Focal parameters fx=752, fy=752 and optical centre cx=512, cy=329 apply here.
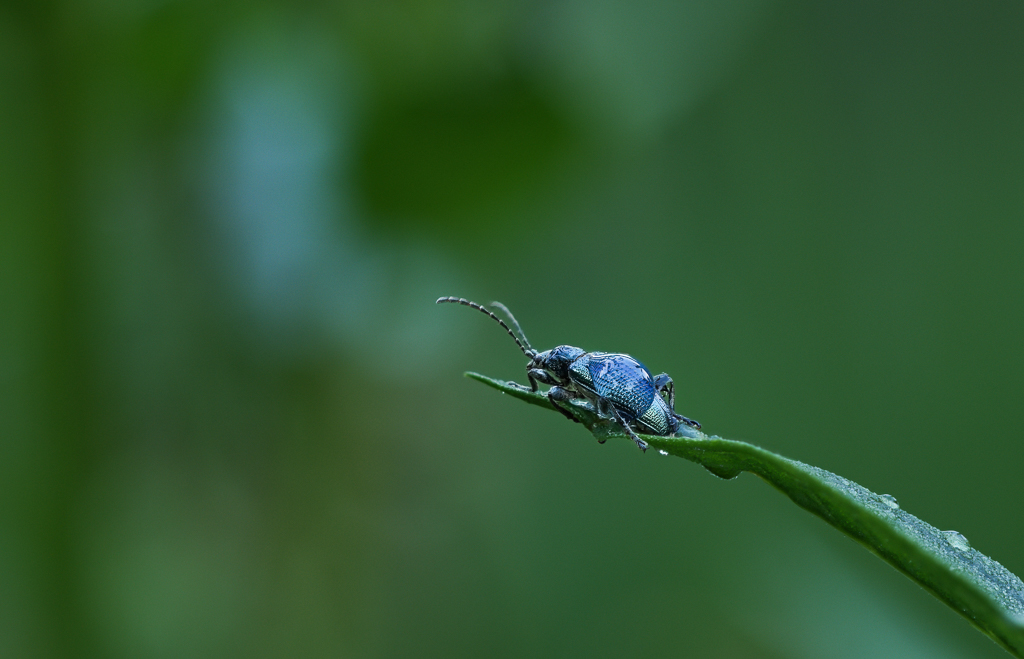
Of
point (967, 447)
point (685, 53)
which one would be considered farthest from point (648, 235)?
point (967, 447)

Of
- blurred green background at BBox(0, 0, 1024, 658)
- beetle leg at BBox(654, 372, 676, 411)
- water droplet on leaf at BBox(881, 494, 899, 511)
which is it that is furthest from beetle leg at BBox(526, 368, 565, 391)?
water droplet on leaf at BBox(881, 494, 899, 511)

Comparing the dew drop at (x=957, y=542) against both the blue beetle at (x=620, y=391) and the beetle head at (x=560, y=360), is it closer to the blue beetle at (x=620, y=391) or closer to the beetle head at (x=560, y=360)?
the blue beetle at (x=620, y=391)

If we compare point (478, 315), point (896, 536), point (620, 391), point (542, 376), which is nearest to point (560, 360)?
point (542, 376)

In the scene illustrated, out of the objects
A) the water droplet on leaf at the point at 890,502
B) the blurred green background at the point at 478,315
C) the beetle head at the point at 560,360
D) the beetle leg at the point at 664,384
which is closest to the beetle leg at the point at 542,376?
the beetle head at the point at 560,360

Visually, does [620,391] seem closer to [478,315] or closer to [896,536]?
[896,536]

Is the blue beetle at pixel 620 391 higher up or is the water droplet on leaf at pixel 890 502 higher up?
the blue beetle at pixel 620 391

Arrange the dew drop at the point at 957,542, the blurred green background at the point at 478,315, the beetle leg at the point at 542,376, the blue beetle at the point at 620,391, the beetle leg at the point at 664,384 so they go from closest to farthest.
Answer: the dew drop at the point at 957,542 → the blurred green background at the point at 478,315 → the blue beetle at the point at 620,391 → the beetle leg at the point at 664,384 → the beetle leg at the point at 542,376
